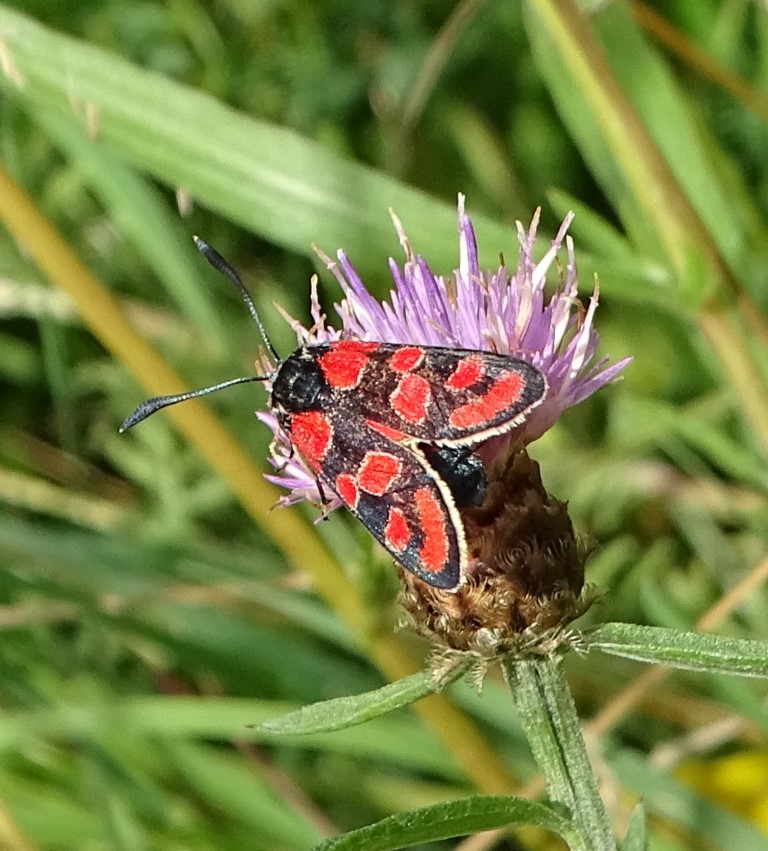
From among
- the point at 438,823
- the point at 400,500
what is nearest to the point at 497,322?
the point at 400,500

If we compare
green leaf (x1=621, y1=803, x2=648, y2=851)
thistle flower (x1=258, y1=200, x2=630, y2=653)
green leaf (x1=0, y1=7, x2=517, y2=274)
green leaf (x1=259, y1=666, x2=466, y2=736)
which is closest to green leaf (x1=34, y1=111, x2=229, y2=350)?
green leaf (x1=0, y1=7, x2=517, y2=274)

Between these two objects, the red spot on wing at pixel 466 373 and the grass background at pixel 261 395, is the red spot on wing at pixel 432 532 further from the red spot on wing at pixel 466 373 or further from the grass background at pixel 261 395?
the grass background at pixel 261 395

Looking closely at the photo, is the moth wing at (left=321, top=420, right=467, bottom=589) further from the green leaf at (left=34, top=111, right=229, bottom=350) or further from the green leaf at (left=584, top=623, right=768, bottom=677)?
the green leaf at (left=34, top=111, right=229, bottom=350)

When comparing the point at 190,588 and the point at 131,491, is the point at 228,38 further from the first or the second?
the point at 190,588

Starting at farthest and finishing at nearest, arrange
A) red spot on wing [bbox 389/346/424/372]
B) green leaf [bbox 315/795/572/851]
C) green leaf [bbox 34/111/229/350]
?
1. green leaf [bbox 34/111/229/350]
2. red spot on wing [bbox 389/346/424/372]
3. green leaf [bbox 315/795/572/851]

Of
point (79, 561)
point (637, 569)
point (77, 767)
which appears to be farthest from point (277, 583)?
point (637, 569)

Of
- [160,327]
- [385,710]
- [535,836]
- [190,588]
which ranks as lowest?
[385,710]
